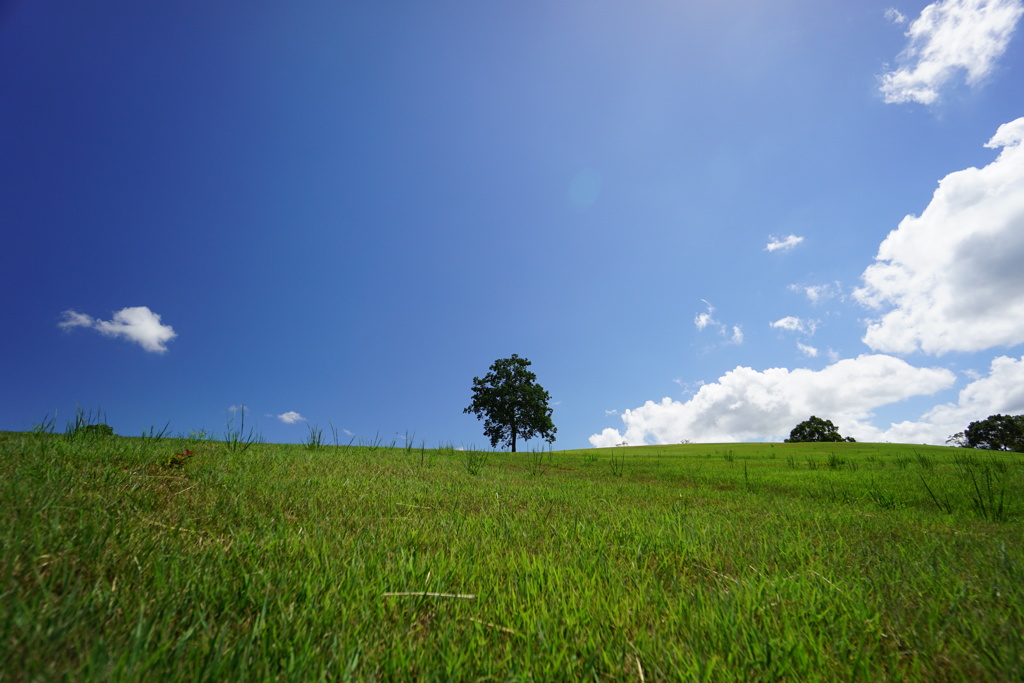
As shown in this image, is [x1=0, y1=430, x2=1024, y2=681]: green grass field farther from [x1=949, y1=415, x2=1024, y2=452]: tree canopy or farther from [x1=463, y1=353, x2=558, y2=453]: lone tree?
[x1=949, y1=415, x2=1024, y2=452]: tree canopy

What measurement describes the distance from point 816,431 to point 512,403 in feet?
200

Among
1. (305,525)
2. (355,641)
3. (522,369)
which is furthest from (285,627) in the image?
(522,369)

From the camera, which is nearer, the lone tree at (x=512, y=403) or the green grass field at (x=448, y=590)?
the green grass field at (x=448, y=590)

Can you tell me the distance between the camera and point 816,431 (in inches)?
2921

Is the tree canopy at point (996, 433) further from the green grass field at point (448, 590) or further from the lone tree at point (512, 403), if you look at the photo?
the green grass field at point (448, 590)

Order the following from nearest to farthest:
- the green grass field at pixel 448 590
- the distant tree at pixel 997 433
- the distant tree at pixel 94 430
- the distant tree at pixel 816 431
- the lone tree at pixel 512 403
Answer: the green grass field at pixel 448 590 < the distant tree at pixel 94 430 < the lone tree at pixel 512 403 < the distant tree at pixel 997 433 < the distant tree at pixel 816 431

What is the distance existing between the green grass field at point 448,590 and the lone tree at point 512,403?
43.5 meters

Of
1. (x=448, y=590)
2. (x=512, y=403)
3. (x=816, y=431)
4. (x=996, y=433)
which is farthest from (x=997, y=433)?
(x=448, y=590)

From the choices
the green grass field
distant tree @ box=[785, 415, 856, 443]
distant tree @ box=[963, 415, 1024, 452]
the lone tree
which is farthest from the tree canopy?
the green grass field

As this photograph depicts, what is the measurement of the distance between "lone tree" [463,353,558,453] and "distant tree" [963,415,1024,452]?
72516 millimetres

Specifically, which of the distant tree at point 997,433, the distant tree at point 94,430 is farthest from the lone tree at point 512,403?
the distant tree at point 997,433

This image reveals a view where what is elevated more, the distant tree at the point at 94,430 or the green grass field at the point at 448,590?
the distant tree at the point at 94,430

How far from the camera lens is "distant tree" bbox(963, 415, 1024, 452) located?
220 feet

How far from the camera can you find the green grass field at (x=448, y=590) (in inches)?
61.1
